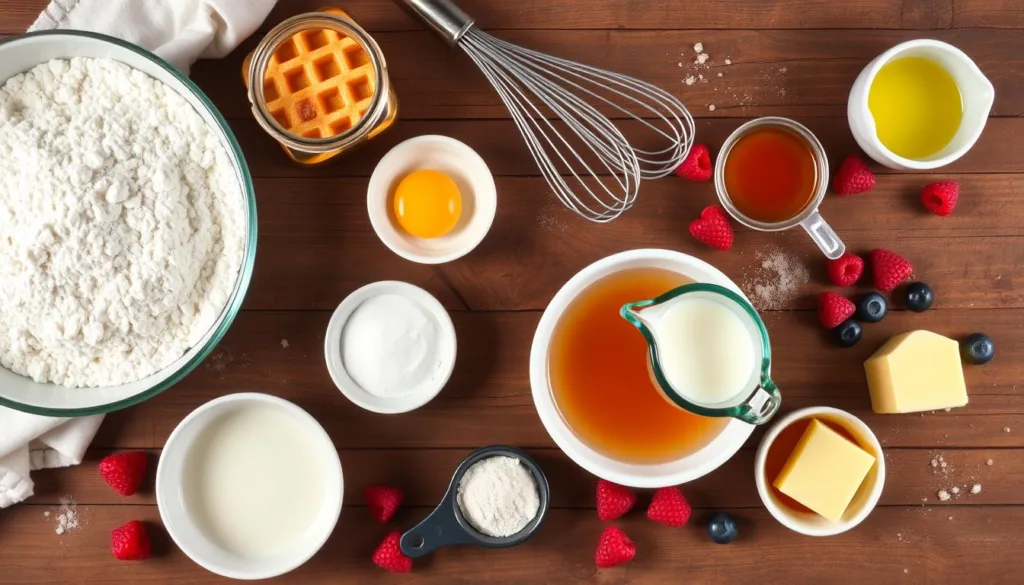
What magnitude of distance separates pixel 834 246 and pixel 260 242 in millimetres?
859

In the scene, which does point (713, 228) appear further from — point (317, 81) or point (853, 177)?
point (317, 81)

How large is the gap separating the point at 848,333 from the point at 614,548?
1.55ft

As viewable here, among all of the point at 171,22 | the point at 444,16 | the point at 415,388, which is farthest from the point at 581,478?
the point at 171,22

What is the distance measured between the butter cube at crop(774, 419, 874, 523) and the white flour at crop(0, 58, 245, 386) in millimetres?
842

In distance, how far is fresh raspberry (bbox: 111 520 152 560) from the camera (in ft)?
3.66

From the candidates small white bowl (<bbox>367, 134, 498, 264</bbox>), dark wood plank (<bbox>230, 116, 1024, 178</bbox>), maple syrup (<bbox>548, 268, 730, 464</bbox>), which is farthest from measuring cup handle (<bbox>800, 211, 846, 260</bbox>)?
small white bowl (<bbox>367, 134, 498, 264</bbox>)

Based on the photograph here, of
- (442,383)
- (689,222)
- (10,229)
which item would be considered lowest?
(442,383)

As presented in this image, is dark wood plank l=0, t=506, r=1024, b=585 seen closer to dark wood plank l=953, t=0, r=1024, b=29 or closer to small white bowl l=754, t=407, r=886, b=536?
small white bowl l=754, t=407, r=886, b=536

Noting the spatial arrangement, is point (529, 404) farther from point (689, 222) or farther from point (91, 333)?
point (91, 333)

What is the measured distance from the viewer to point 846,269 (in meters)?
1.15

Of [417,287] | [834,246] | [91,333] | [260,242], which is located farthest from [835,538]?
[91,333]

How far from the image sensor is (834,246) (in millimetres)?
1122

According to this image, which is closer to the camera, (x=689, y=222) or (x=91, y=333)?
(x=91, y=333)

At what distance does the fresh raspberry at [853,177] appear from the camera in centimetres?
114
